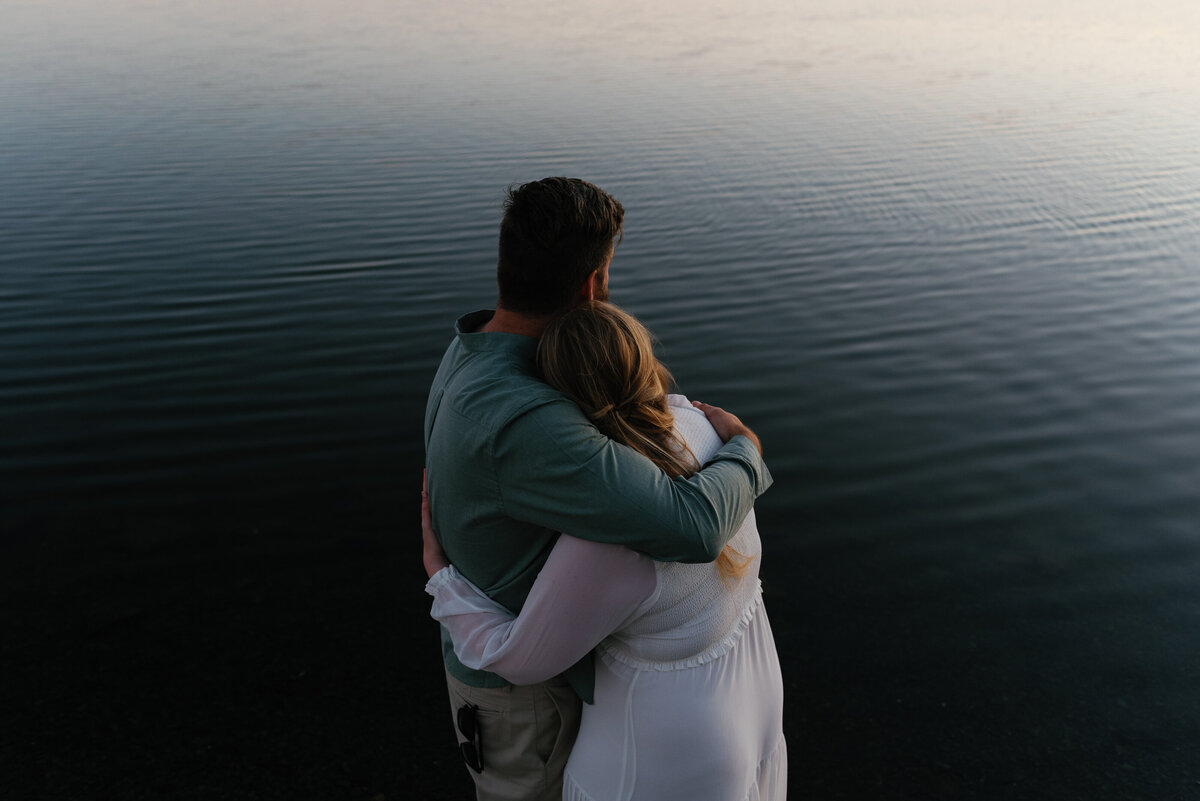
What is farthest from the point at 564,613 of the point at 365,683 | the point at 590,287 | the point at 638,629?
the point at 365,683

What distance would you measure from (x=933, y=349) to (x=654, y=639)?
21.0ft

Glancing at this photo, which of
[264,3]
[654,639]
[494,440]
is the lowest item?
[264,3]

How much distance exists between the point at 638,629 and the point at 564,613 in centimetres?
22

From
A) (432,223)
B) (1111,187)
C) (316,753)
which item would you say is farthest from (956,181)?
(316,753)

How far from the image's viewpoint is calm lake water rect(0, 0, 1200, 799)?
4.24m

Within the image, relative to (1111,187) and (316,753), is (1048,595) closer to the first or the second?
(316,753)

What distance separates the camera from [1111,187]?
1309 cm

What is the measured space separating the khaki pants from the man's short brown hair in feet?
2.87

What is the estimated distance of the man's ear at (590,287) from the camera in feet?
6.82

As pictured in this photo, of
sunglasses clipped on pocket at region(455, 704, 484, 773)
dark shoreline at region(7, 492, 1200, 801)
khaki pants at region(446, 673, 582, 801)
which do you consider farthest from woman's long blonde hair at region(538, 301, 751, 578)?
dark shoreline at region(7, 492, 1200, 801)

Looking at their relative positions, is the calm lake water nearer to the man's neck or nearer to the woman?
the woman

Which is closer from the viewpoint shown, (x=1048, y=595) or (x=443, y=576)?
(x=443, y=576)

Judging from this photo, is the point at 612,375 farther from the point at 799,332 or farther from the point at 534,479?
the point at 799,332

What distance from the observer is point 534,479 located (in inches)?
71.9
